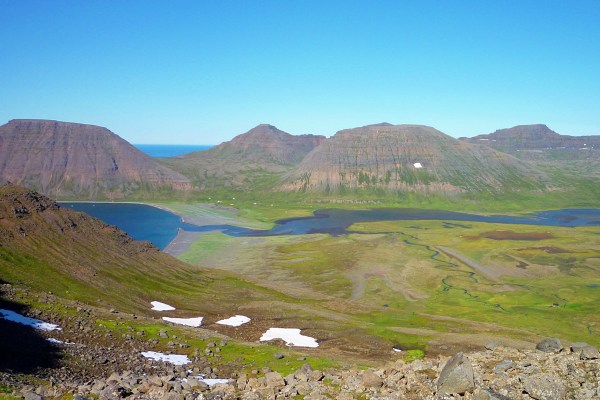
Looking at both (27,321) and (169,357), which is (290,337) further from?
(27,321)

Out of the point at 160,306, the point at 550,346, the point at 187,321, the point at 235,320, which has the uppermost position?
the point at 550,346

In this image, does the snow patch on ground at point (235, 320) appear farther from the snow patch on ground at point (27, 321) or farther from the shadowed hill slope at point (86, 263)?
the snow patch on ground at point (27, 321)

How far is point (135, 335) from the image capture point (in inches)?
2264

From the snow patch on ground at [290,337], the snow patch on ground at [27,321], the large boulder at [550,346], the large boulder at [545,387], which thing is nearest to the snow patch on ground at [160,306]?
the snow patch on ground at [290,337]

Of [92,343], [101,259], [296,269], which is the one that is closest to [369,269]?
[296,269]

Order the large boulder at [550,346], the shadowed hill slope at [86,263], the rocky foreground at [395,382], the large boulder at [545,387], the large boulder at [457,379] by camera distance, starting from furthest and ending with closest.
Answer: the shadowed hill slope at [86,263], the large boulder at [550,346], the large boulder at [457,379], the rocky foreground at [395,382], the large boulder at [545,387]

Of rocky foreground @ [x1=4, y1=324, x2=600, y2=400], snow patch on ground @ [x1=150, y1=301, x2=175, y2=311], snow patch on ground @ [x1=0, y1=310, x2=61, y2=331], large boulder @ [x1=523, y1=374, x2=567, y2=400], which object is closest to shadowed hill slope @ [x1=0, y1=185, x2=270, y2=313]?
snow patch on ground @ [x1=150, y1=301, x2=175, y2=311]

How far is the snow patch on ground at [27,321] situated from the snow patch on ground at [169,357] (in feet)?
33.8

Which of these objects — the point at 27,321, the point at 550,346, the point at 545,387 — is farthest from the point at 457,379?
the point at 27,321

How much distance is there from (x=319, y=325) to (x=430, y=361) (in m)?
43.5

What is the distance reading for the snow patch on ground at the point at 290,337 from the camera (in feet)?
235

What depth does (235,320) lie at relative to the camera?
269 feet

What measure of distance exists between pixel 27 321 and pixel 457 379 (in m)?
45.2

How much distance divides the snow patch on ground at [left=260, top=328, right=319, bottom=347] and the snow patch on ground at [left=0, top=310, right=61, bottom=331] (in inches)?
1154
